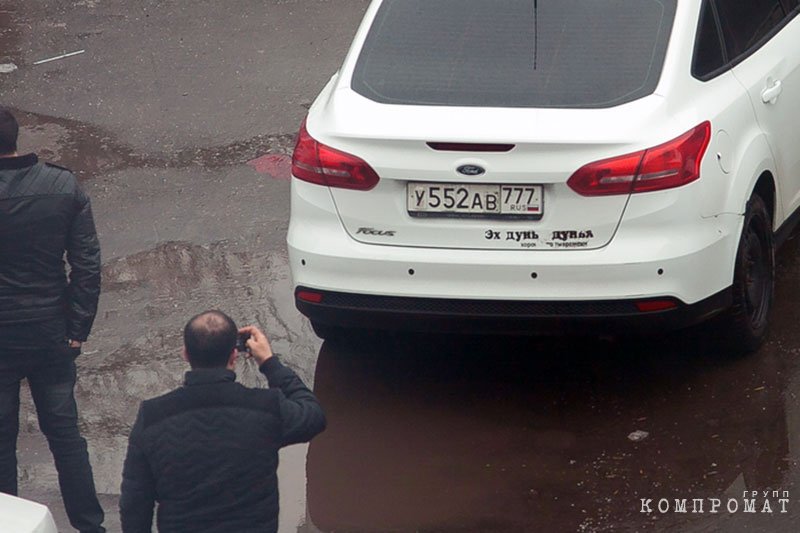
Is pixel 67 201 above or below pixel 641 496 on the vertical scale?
above

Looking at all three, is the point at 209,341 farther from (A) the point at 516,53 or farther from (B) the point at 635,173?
(A) the point at 516,53

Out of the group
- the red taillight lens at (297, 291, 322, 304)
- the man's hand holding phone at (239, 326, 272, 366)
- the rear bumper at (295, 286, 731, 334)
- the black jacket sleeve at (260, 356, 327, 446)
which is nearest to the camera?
the black jacket sleeve at (260, 356, 327, 446)

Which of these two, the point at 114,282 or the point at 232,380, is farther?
the point at 114,282

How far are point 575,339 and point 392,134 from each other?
164 centimetres

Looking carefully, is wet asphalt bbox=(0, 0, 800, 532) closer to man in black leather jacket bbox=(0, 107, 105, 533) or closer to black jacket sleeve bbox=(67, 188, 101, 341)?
man in black leather jacket bbox=(0, 107, 105, 533)

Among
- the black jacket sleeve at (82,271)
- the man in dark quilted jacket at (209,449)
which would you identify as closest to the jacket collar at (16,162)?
the black jacket sleeve at (82,271)

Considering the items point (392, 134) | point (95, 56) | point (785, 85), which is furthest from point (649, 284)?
point (95, 56)

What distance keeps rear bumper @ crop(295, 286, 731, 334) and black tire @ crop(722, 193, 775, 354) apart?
20cm

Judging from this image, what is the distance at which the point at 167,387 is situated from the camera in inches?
260

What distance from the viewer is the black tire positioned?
5.91m

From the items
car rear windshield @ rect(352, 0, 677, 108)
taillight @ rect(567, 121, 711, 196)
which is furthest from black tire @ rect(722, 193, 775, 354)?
car rear windshield @ rect(352, 0, 677, 108)

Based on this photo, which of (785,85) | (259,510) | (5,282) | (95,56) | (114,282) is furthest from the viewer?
(95,56)

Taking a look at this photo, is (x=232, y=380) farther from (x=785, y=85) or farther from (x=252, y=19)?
(x=252, y=19)

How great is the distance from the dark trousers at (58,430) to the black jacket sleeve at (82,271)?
12cm
